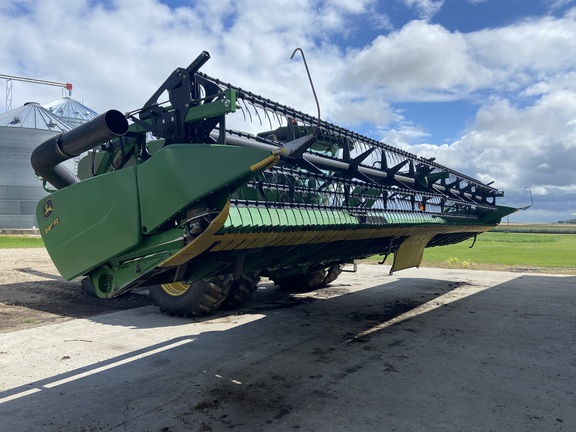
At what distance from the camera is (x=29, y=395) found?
3.60 m

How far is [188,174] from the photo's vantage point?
2.84 meters

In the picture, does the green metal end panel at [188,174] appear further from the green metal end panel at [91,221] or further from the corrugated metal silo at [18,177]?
the corrugated metal silo at [18,177]

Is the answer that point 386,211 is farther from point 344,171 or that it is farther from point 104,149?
point 104,149

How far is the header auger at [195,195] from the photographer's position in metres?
2.91

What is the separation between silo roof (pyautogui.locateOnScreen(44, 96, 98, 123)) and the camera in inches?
1548

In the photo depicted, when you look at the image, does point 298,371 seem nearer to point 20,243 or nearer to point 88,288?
point 88,288

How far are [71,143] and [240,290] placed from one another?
3.77 meters

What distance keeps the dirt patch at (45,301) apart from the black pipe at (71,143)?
2.71 m

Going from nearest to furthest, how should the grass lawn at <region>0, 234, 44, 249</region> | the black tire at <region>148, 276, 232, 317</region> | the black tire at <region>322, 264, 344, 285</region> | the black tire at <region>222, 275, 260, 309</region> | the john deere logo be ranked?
the john deere logo, the black tire at <region>148, 276, 232, 317</region>, the black tire at <region>222, 275, 260, 309</region>, the black tire at <region>322, 264, 344, 285</region>, the grass lawn at <region>0, 234, 44, 249</region>

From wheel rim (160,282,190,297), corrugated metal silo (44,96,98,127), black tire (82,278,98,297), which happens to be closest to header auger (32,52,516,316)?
wheel rim (160,282,190,297)

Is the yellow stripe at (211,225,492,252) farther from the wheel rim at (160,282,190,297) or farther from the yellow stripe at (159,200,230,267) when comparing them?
the wheel rim at (160,282,190,297)

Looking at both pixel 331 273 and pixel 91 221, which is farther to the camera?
pixel 331 273

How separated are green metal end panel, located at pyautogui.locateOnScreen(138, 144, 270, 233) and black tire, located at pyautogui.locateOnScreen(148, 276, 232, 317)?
2.88 meters

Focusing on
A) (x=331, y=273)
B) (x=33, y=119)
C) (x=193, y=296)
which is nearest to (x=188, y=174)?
(x=193, y=296)
